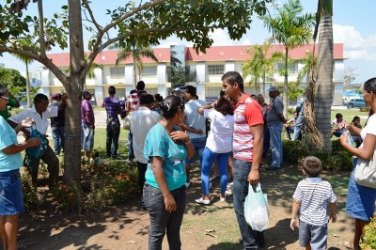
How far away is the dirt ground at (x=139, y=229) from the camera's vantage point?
429cm

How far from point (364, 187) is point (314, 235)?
2.19 feet

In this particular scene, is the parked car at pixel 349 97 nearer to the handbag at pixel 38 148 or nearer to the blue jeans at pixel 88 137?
the blue jeans at pixel 88 137

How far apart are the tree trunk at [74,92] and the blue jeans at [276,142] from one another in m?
3.97

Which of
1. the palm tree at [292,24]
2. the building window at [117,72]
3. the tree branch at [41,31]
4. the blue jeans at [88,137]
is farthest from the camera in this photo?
the building window at [117,72]

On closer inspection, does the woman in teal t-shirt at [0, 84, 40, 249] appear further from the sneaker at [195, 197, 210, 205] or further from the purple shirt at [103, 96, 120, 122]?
the purple shirt at [103, 96, 120, 122]

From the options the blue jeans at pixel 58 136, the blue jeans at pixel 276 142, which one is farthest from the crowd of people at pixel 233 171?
the blue jeans at pixel 58 136

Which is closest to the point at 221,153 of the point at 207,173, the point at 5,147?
the point at 207,173

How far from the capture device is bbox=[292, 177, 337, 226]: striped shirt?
3471 millimetres

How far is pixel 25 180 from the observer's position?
555 centimetres

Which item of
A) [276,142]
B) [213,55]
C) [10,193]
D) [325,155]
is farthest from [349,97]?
[10,193]

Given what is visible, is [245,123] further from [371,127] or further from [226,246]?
[226,246]

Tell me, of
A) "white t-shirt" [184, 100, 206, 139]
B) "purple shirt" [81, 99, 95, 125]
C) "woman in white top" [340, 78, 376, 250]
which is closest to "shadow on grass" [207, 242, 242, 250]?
"woman in white top" [340, 78, 376, 250]

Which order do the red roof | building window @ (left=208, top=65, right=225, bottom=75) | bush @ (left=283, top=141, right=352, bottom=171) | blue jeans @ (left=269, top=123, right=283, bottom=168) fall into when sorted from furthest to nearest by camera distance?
building window @ (left=208, top=65, right=225, bottom=75)
the red roof
blue jeans @ (left=269, top=123, right=283, bottom=168)
bush @ (left=283, top=141, right=352, bottom=171)

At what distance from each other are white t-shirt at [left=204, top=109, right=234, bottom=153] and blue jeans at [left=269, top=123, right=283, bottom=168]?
2.56m
